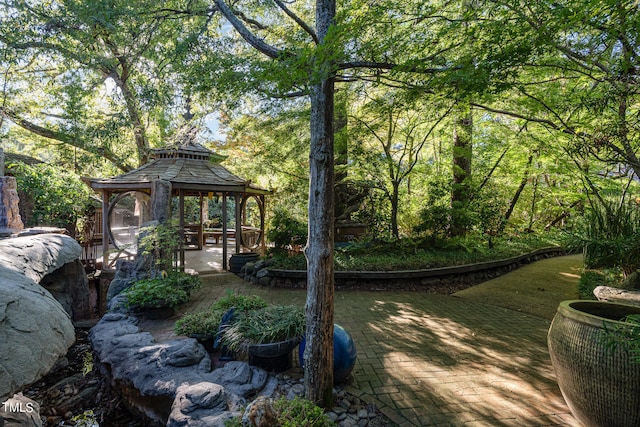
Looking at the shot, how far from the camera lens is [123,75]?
8.57 m

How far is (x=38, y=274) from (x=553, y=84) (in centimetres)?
936

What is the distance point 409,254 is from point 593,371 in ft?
19.5

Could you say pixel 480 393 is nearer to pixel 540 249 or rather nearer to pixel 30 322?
pixel 30 322

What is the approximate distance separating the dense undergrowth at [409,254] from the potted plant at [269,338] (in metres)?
3.67

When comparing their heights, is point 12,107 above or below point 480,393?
above

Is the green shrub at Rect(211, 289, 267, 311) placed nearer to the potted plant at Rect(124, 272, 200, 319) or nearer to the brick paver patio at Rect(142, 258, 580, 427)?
the brick paver patio at Rect(142, 258, 580, 427)

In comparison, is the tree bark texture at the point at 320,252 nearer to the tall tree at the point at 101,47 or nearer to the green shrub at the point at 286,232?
the tall tree at the point at 101,47

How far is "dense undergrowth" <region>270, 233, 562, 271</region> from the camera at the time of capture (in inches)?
288

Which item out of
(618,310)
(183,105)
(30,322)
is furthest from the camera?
(183,105)

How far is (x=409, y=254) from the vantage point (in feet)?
26.7

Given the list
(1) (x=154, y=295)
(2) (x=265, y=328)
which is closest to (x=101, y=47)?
(1) (x=154, y=295)

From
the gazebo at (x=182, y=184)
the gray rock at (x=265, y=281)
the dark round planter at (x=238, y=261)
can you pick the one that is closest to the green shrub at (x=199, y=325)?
the gray rock at (x=265, y=281)

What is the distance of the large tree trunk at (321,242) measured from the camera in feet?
8.85

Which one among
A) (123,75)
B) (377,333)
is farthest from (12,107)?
(377,333)
